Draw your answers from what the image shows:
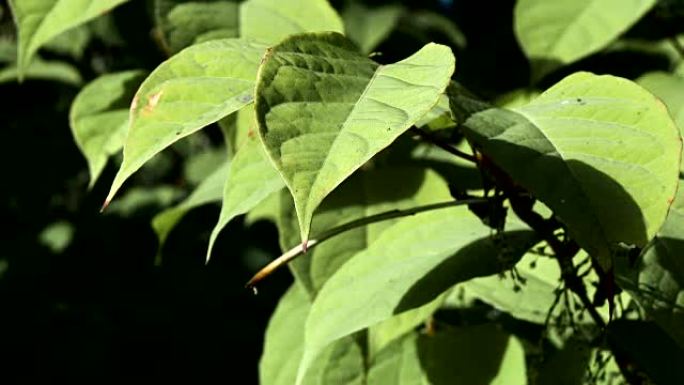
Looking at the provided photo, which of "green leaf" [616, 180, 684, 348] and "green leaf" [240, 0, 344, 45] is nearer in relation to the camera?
"green leaf" [616, 180, 684, 348]

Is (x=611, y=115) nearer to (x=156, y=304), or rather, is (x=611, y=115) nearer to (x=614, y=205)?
(x=614, y=205)

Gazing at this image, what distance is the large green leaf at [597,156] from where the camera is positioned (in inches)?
33.8

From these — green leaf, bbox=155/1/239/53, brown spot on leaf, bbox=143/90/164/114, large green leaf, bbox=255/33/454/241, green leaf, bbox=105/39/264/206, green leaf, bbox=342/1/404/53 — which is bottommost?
green leaf, bbox=342/1/404/53

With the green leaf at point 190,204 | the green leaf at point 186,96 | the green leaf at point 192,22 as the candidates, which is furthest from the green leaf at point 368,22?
the green leaf at point 186,96

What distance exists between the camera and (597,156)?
0.91m

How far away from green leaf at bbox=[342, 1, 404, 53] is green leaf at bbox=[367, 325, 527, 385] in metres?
1.18

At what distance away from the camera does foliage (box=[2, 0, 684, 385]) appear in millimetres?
854

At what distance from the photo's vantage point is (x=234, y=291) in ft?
9.96

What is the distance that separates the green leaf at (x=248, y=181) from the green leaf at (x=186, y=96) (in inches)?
5.7

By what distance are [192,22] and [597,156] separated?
95 cm

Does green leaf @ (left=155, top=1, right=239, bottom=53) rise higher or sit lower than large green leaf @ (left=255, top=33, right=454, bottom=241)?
lower

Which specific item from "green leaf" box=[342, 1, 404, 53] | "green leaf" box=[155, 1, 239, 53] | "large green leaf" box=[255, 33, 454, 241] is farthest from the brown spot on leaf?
"green leaf" box=[342, 1, 404, 53]

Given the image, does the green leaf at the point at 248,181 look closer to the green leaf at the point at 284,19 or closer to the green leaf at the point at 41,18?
the green leaf at the point at 284,19

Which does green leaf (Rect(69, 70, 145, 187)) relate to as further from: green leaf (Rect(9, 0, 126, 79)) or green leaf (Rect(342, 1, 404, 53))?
green leaf (Rect(342, 1, 404, 53))
